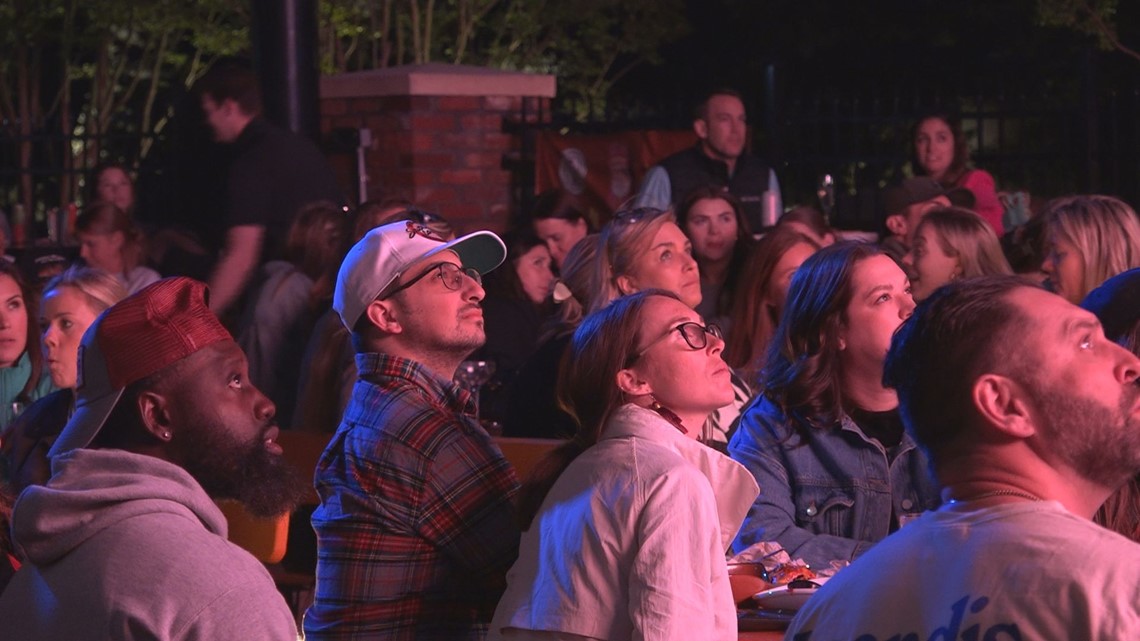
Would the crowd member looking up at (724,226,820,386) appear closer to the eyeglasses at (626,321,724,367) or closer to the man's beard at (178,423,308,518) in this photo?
the eyeglasses at (626,321,724,367)

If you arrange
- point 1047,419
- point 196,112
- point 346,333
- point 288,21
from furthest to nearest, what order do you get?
point 288,21 → point 196,112 → point 346,333 → point 1047,419

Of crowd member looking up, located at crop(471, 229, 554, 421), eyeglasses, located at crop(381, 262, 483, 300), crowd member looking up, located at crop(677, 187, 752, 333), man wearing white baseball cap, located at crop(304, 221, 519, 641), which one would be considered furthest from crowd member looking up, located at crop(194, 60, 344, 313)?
man wearing white baseball cap, located at crop(304, 221, 519, 641)

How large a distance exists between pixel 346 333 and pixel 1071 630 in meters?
4.11

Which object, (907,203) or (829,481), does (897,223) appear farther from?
(829,481)

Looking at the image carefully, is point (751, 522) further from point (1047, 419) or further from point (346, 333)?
point (1047, 419)

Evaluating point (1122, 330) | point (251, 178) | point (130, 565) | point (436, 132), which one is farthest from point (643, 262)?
point (436, 132)

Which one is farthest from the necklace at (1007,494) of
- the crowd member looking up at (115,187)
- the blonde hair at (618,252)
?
the crowd member looking up at (115,187)

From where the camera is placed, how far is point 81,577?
2.66 meters

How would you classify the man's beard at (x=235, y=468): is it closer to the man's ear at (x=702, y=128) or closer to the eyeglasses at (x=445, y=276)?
the eyeglasses at (x=445, y=276)

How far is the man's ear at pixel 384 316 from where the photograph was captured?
450 centimetres

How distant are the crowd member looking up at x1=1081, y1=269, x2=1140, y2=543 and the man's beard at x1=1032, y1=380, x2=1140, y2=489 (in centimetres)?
115

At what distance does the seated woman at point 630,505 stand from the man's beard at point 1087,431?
1282 millimetres

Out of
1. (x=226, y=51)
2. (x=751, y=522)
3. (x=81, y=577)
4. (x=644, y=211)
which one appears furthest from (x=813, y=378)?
(x=226, y=51)

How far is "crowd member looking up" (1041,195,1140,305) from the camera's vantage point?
252 inches
